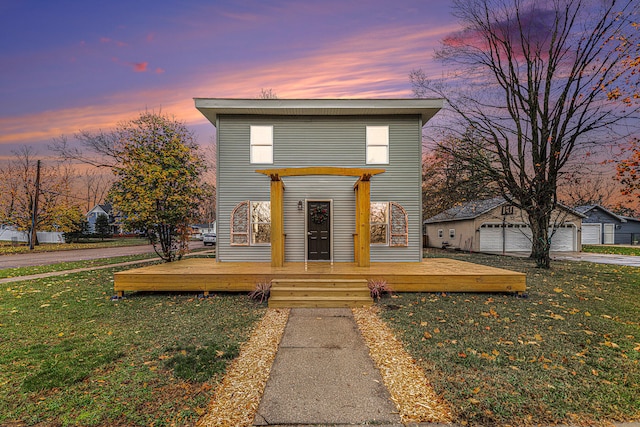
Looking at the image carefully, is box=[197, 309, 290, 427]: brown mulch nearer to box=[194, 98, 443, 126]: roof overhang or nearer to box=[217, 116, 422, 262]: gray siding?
box=[217, 116, 422, 262]: gray siding

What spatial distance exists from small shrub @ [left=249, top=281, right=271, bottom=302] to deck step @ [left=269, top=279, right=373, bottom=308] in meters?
0.16

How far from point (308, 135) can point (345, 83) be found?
3.67 m

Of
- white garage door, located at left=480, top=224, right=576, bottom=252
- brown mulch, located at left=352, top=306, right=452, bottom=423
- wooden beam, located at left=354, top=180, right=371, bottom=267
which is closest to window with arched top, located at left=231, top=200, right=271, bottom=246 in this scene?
wooden beam, located at left=354, top=180, right=371, bottom=267

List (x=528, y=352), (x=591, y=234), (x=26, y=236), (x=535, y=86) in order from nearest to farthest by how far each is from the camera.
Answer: (x=528, y=352), (x=535, y=86), (x=26, y=236), (x=591, y=234)

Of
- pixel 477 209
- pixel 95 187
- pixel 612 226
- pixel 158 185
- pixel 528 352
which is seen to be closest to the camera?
pixel 528 352

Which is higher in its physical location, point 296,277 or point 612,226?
point 612,226

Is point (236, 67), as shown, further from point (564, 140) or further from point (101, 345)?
point (564, 140)

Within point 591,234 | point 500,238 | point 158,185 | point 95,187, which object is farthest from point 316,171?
point 95,187

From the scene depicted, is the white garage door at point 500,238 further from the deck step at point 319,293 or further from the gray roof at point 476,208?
the deck step at point 319,293

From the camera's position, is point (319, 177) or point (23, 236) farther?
point (23, 236)

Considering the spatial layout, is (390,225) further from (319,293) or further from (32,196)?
(32,196)

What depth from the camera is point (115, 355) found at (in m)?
3.62

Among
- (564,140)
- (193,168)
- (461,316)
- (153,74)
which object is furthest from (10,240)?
(564,140)

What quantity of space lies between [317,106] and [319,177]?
2271 mm
